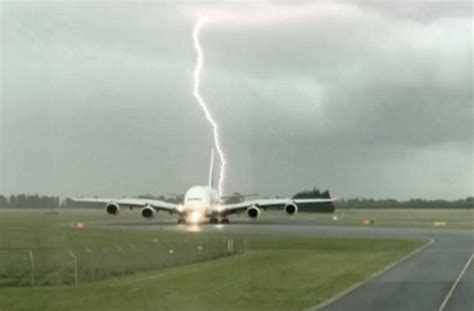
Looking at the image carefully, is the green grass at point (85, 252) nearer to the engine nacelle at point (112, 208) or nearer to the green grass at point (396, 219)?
the engine nacelle at point (112, 208)

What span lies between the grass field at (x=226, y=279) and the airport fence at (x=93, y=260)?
20.3 inches

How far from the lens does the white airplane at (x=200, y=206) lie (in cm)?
9194

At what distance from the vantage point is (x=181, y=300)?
93.5 ft

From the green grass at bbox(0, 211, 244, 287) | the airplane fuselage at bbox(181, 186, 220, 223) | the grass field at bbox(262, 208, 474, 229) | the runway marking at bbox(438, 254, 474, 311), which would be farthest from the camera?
the grass field at bbox(262, 208, 474, 229)

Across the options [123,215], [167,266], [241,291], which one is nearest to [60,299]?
[241,291]

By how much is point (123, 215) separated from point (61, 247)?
232 ft

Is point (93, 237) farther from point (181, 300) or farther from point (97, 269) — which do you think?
point (181, 300)

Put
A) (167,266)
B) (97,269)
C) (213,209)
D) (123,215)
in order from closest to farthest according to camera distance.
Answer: (97,269) < (167,266) < (213,209) < (123,215)

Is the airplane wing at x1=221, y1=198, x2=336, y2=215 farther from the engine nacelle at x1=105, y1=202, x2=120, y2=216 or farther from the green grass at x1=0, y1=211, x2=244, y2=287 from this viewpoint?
the green grass at x1=0, y1=211, x2=244, y2=287

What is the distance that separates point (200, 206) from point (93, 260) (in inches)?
1958

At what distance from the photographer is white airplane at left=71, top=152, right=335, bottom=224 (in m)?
91.9

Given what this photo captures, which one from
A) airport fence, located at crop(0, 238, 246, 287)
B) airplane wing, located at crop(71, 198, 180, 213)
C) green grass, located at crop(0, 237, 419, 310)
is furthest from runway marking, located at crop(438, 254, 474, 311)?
airplane wing, located at crop(71, 198, 180, 213)

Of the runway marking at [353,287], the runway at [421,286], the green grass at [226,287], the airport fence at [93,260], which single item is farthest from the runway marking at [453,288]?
the airport fence at [93,260]

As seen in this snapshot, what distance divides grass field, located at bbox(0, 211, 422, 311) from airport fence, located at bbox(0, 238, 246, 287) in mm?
516
